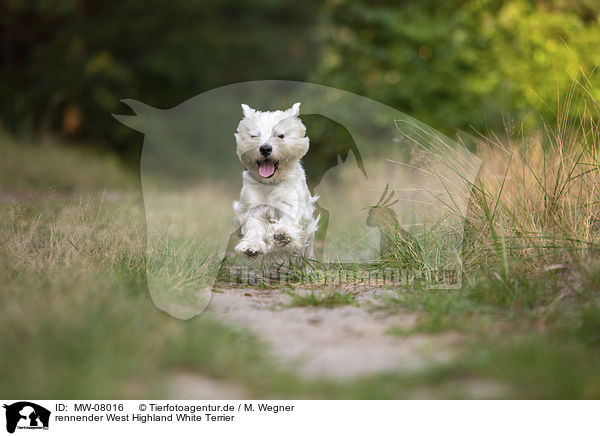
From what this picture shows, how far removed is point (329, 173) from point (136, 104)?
283 inches

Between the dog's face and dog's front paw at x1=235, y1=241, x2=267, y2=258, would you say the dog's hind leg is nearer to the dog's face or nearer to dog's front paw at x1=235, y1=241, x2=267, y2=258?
dog's front paw at x1=235, y1=241, x2=267, y2=258

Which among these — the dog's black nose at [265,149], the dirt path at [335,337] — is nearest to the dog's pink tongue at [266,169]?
the dog's black nose at [265,149]

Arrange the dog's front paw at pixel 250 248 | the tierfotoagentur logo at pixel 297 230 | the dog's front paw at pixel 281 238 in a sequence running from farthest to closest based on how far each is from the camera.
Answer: the dog's front paw at pixel 281 238 < the dog's front paw at pixel 250 248 < the tierfotoagentur logo at pixel 297 230

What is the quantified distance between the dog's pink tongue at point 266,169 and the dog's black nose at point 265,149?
11 centimetres

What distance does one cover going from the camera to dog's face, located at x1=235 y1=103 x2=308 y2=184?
4.49 metres

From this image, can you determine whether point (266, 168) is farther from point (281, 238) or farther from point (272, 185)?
point (281, 238)

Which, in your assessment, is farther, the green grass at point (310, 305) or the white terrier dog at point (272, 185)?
the white terrier dog at point (272, 185)

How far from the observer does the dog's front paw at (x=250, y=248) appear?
168 inches

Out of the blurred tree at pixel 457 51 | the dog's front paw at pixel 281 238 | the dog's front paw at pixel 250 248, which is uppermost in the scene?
the blurred tree at pixel 457 51

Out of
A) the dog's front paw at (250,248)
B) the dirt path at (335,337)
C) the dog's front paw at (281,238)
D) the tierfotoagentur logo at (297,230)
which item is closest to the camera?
the dirt path at (335,337)

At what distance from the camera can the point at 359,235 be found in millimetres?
5938

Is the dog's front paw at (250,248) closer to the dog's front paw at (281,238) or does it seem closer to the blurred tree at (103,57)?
the dog's front paw at (281,238)

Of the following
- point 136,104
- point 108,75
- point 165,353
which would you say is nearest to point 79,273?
point 165,353
